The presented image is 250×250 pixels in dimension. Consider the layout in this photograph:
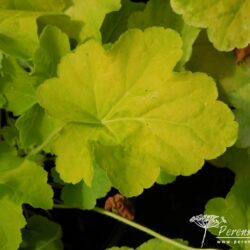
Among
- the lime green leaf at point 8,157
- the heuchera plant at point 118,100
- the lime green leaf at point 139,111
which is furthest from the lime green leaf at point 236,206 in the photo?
the lime green leaf at point 8,157

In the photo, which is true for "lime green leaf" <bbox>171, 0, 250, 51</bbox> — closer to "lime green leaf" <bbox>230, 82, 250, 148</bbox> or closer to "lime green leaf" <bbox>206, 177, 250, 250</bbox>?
"lime green leaf" <bbox>230, 82, 250, 148</bbox>

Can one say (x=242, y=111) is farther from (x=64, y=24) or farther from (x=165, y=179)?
(x=64, y=24)

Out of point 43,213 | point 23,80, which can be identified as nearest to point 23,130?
point 23,80

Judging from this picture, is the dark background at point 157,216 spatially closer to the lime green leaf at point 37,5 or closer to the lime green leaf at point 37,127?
the lime green leaf at point 37,127

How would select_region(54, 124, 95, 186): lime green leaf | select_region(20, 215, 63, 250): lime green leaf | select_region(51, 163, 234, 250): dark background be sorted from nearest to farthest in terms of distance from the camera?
select_region(54, 124, 95, 186): lime green leaf, select_region(20, 215, 63, 250): lime green leaf, select_region(51, 163, 234, 250): dark background

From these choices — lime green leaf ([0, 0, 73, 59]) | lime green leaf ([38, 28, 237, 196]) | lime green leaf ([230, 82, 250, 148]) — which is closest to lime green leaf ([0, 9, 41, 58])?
lime green leaf ([0, 0, 73, 59])
